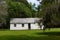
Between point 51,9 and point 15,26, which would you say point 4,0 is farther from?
point 51,9

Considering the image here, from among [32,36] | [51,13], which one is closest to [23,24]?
[51,13]

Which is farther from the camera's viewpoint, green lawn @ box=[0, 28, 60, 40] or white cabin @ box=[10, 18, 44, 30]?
white cabin @ box=[10, 18, 44, 30]

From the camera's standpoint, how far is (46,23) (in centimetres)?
4031

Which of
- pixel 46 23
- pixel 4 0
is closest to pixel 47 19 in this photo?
pixel 46 23

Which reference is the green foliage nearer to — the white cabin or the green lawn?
the green lawn

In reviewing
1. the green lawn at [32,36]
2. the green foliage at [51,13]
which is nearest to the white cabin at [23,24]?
the green lawn at [32,36]

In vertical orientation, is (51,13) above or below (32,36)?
above

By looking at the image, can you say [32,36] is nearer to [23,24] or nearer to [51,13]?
[51,13]

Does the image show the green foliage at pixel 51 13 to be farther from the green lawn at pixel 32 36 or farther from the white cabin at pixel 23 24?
the white cabin at pixel 23 24

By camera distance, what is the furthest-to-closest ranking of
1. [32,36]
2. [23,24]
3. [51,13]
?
[23,24]
[51,13]
[32,36]

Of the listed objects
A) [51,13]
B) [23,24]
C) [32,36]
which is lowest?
[23,24]

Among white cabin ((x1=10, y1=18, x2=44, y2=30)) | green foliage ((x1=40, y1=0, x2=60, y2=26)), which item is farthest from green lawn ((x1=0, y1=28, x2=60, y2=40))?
white cabin ((x1=10, y1=18, x2=44, y2=30))

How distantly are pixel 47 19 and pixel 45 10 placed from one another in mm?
1917

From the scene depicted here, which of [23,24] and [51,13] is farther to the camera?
[23,24]
